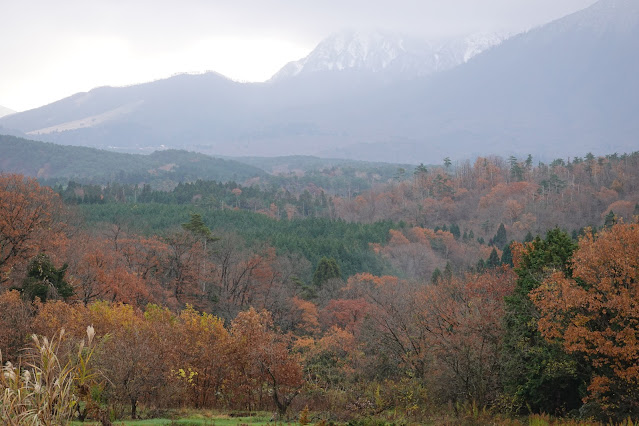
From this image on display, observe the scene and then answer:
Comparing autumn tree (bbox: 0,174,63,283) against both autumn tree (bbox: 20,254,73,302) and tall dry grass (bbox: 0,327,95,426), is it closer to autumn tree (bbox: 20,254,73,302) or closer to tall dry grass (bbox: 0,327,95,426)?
autumn tree (bbox: 20,254,73,302)

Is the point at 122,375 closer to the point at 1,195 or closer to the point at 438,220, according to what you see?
the point at 1,195

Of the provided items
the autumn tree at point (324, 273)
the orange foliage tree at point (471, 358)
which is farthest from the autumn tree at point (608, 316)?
the autumn tree at point (324, 273)

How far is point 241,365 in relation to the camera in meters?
22.8

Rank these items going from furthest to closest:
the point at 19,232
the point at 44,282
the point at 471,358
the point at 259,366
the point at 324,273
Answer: the point at 324,273 < the point at 19,232 < the point at 44,282 < the point at 259,366 < the point at 471,358

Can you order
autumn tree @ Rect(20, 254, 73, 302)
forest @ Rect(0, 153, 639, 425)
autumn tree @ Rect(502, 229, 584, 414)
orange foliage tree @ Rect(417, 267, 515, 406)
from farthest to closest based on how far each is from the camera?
autumn tree @ Rect(20, 254, 73, 302) < autumn tree @ Rect(502, 229, 584, 414) < orange foliage tree @ Rect(417, 267, 515, 406) < forest @ Rect(0, 153, 639, 425)

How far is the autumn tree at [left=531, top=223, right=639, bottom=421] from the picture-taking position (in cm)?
1680

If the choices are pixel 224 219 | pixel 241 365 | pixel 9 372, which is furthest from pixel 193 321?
pixel 224 219

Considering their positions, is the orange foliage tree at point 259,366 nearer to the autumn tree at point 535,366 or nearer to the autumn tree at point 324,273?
the autumn tree at point 535,366

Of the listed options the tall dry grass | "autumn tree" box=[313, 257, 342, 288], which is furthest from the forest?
"autumn tree" box=[313, 257, 342, 288]

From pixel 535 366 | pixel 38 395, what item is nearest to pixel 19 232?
pixel 535 366

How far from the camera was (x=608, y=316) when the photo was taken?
18344 mm

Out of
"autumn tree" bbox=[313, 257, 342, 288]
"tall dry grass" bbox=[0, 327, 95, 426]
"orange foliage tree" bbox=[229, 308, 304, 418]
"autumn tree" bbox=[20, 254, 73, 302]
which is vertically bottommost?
"autumn tree" bbox=[313, 257, 342, 288]

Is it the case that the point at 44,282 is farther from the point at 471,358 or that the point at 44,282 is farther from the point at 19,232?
the point at 471,358

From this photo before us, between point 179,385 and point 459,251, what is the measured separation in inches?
3025
